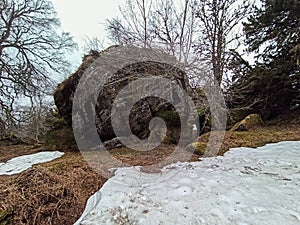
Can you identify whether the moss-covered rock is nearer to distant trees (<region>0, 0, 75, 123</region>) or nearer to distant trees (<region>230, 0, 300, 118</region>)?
distant trees (<region>230, 0, 300, 118</region>)

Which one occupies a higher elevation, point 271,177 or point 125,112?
point 125,112

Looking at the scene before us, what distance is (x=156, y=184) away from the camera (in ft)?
9.99

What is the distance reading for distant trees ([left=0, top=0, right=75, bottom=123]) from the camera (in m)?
7.93

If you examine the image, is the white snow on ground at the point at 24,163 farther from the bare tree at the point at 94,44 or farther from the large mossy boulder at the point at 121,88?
the bare tree at the point at 94,44

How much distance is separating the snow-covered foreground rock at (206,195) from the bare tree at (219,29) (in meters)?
2.49

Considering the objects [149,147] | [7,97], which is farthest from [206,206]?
[7,97]

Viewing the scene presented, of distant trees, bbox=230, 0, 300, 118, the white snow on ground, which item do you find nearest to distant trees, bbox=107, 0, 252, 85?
distant trees, bbox=230, 0, 300, 118

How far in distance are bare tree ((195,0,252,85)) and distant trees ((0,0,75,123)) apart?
546 centimetres

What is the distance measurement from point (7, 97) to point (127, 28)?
20.3ft

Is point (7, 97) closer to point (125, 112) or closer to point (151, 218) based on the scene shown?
point (125, 112)

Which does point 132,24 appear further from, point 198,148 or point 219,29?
point 198,148

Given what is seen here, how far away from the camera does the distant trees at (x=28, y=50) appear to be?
7.93m

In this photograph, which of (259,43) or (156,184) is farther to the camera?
(259,43)

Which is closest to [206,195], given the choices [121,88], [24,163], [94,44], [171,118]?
[171,118]
